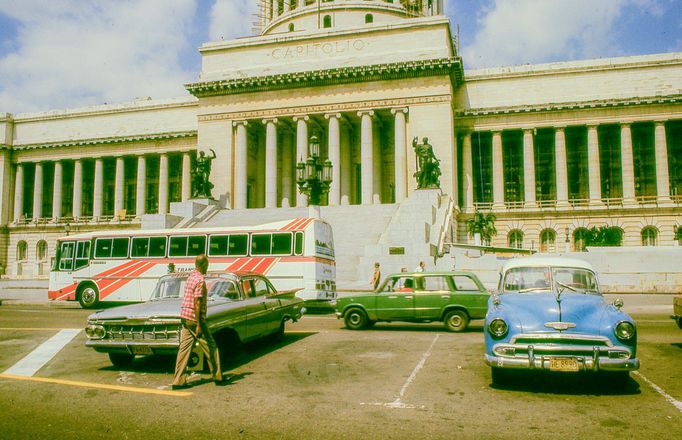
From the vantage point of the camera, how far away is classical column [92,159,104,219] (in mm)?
60062

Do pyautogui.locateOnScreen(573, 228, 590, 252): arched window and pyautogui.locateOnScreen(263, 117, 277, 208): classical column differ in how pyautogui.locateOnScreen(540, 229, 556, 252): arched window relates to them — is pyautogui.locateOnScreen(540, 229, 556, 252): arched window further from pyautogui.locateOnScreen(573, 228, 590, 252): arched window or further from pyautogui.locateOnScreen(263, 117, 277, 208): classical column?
pyautogui.locateOnScreen(263, 117, 277, 208): classical column

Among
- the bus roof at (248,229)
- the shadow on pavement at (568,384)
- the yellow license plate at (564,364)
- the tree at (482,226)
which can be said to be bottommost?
the shadow on pavement at (568,384)

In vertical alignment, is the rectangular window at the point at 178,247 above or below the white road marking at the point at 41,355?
above

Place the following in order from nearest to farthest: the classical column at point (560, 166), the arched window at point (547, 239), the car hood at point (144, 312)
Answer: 1. the car hood at point (144, 312)
2. the classical column at point (560, 166)
3. the arched window at point (547, 239)

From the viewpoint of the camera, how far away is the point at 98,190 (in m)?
60.3

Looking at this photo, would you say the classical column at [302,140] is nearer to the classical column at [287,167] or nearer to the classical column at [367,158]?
the classical column at [287,167]

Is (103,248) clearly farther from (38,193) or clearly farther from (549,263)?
(38,193)

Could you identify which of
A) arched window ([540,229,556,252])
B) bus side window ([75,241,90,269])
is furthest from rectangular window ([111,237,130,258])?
arched window ([540,229,556,252])

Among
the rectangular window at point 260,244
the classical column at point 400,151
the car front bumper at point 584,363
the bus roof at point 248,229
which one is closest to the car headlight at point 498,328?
the car front bumper at point 584,363

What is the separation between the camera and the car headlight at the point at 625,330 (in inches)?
308

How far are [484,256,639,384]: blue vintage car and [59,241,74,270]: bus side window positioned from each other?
70.2ft

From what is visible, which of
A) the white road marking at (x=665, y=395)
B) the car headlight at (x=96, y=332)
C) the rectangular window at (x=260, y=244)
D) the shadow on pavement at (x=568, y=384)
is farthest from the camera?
the rectangular window at (x=260, y=244)

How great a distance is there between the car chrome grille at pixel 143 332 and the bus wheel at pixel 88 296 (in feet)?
52.9

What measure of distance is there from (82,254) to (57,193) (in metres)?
42.5
